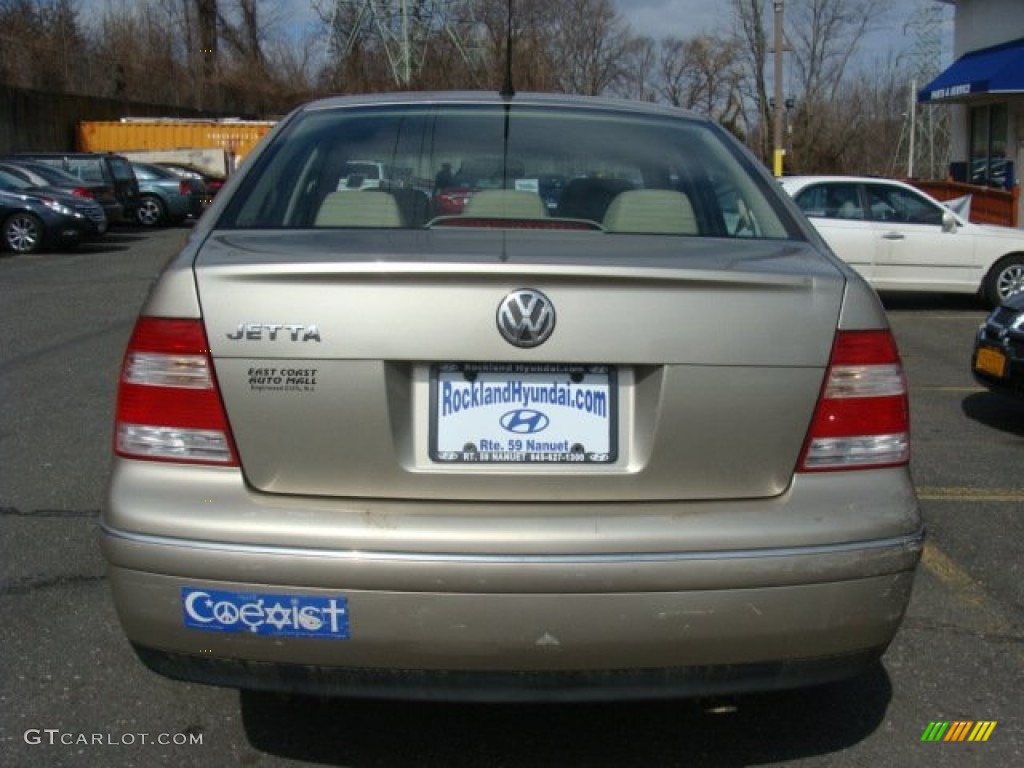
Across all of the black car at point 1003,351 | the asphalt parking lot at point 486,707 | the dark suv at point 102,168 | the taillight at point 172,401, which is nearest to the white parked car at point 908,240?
the black car at point 1003,351

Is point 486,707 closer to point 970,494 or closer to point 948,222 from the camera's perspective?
point 970,494

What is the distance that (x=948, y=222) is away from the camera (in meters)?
12.1

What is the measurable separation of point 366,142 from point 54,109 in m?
33.2

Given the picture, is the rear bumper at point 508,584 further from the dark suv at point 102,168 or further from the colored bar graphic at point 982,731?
the dark suv at point 102,168

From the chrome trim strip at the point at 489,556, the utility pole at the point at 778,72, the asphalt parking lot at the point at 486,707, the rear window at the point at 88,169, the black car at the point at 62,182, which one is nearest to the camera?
the chrome trim strip at the point at 489,556

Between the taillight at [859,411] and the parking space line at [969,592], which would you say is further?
the parking space line at [969,592]

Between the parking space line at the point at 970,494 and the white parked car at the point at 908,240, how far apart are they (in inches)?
276

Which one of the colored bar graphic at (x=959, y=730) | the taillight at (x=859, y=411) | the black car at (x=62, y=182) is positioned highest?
the black car at (x=62, y=182)

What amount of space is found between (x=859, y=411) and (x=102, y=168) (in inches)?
887

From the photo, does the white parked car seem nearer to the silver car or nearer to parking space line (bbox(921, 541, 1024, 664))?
parking space line (bbox(921, 541, 1024, 664))

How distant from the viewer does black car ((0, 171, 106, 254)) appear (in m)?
18.3

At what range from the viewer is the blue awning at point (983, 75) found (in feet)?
64.2

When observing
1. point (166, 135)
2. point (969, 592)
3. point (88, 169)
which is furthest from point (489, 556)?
point (166, 135)

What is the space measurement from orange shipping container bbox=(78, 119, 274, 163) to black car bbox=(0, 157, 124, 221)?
41.7 ft
